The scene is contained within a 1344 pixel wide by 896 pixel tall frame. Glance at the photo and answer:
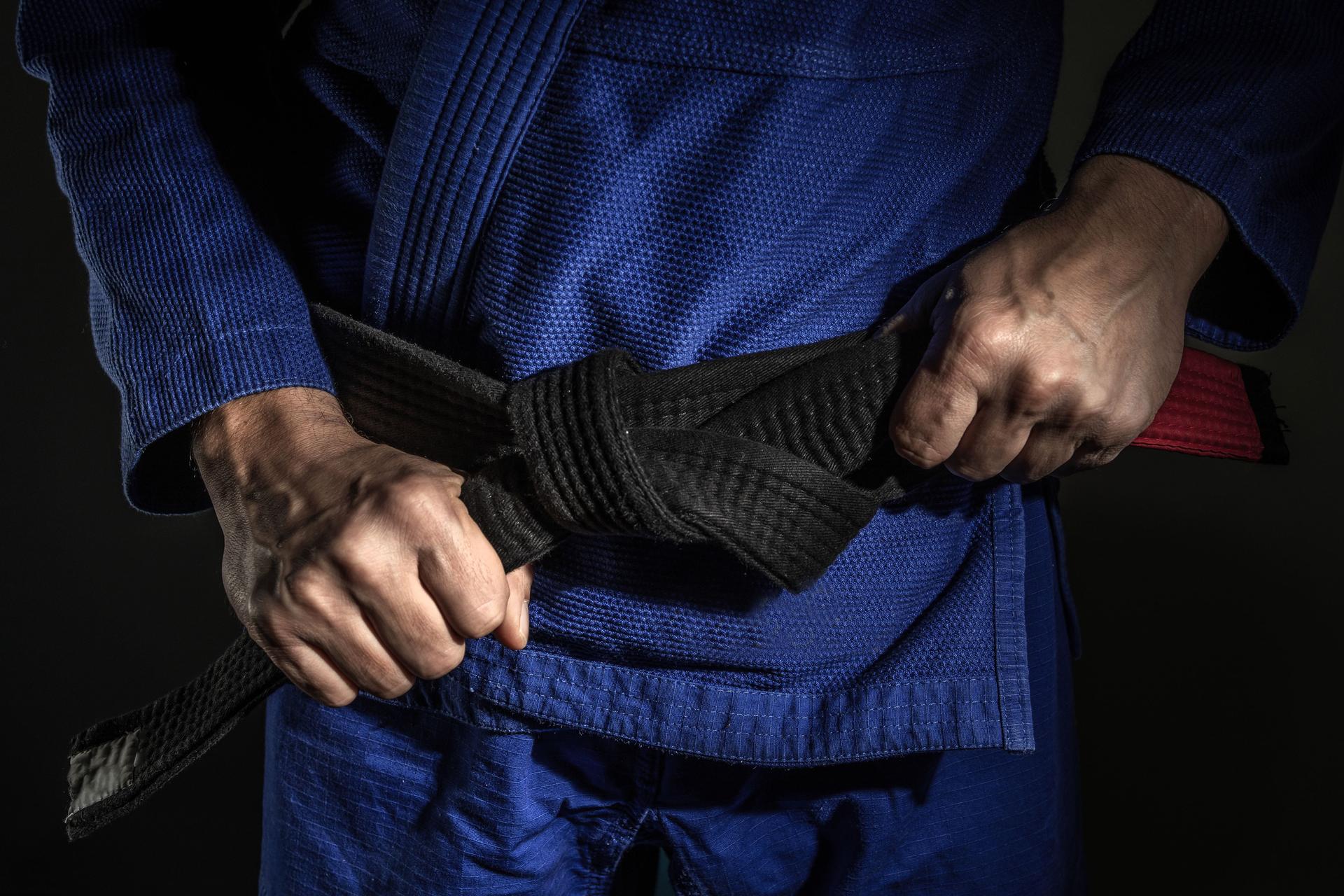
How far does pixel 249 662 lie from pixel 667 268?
1.00 ft

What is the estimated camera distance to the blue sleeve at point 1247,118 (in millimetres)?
476

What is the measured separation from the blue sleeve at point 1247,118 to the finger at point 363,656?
1.38 ft

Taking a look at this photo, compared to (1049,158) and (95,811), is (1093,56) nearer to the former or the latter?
(1049,158)

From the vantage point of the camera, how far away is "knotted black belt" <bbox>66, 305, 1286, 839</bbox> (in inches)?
16.6

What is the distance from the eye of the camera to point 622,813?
561 millimetres

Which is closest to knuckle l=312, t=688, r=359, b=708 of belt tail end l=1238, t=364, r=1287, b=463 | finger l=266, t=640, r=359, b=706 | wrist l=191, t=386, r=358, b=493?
finger l=266, t=640, r=359, b=706

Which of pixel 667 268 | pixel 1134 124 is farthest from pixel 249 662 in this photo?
pixel 1134 124

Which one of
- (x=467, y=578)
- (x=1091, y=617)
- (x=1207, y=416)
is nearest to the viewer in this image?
(x=467, y=578)

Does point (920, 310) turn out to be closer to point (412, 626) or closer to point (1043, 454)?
point (1043, 454)

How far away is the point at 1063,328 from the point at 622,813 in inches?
14.0

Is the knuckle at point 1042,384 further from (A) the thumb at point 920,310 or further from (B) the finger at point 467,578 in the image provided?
(B) the finger at point 467,578

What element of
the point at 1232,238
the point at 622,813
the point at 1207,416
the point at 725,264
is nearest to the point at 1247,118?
the point at 1232,238

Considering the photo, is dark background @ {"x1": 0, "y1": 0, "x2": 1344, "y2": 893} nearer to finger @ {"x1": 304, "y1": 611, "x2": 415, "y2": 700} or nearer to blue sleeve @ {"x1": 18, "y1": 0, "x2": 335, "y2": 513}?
blue sleeve @ {"x1": 18, "y1": 0, "x2": 335, "y2": 513}

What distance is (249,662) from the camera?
519 mm
